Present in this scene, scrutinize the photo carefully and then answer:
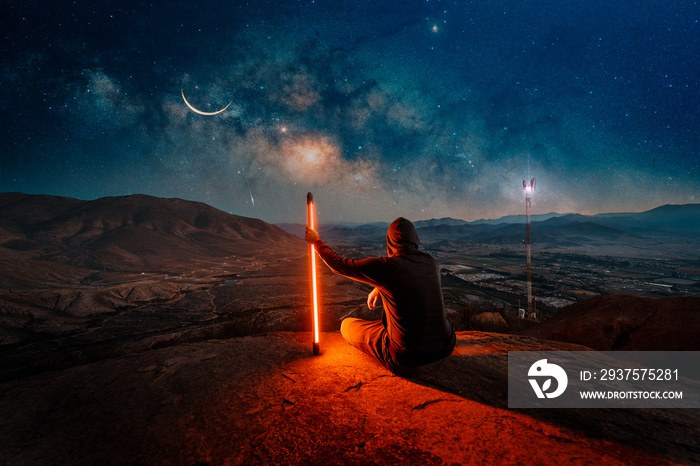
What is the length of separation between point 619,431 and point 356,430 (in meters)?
2.29

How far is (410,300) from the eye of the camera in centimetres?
262

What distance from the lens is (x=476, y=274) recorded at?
5200cm

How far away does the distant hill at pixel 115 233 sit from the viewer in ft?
128

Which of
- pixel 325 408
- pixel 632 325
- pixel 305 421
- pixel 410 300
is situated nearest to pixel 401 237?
pixel 410 300

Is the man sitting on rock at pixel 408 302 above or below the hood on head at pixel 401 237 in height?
below

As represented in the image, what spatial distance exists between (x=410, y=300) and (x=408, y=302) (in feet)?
0.10

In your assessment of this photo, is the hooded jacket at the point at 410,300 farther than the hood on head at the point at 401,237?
No

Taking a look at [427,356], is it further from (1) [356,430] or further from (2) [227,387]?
(2) [227,387]

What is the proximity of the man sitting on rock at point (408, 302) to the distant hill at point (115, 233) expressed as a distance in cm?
4552

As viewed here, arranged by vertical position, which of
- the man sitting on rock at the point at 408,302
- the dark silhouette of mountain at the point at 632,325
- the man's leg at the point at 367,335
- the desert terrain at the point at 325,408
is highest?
the man sitting on rock at the point at 408,302

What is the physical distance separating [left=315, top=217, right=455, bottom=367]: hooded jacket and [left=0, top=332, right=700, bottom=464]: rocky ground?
0.47 m

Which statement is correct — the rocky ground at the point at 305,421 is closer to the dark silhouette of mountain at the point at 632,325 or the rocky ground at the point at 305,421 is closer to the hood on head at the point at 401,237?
the hood on head at the point at 401,237

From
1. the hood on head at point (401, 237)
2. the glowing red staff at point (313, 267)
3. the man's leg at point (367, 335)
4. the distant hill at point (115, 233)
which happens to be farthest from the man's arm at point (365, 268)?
the distant hill at point (115, 233)

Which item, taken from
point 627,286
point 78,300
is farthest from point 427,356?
point 627,286
